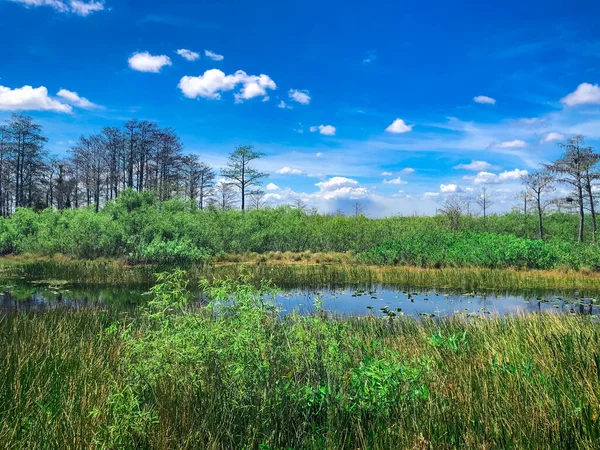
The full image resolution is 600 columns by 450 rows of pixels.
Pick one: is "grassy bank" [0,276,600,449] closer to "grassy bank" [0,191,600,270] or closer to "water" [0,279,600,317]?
"water" [0,279,600,317]

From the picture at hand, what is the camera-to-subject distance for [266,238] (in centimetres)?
2567

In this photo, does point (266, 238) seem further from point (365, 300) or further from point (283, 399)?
point (283, 399)

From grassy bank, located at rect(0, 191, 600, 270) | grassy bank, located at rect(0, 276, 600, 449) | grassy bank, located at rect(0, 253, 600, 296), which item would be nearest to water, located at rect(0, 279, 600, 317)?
grassy bank, located at rect(0, 253, 600, 296)

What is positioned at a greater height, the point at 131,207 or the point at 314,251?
the point at 131,207

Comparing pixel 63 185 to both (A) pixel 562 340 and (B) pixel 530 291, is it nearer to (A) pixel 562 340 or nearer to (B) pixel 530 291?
(B) pixel 530 291

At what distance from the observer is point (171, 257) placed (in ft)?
65.5

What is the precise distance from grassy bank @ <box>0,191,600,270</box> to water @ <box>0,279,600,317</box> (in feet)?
17.7

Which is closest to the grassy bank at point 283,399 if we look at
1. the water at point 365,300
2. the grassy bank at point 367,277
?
the water at point 365,300

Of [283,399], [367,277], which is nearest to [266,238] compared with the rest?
[367,277]

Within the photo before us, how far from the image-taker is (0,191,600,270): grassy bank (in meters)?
18.3

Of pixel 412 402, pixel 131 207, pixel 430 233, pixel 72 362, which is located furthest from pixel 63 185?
pixel 412 402

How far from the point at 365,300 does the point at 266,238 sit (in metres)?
14.6

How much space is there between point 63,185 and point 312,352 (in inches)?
1818

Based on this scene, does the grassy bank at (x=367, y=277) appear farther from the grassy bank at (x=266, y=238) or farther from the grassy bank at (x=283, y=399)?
the grassy bank at (x=283, y=399)
